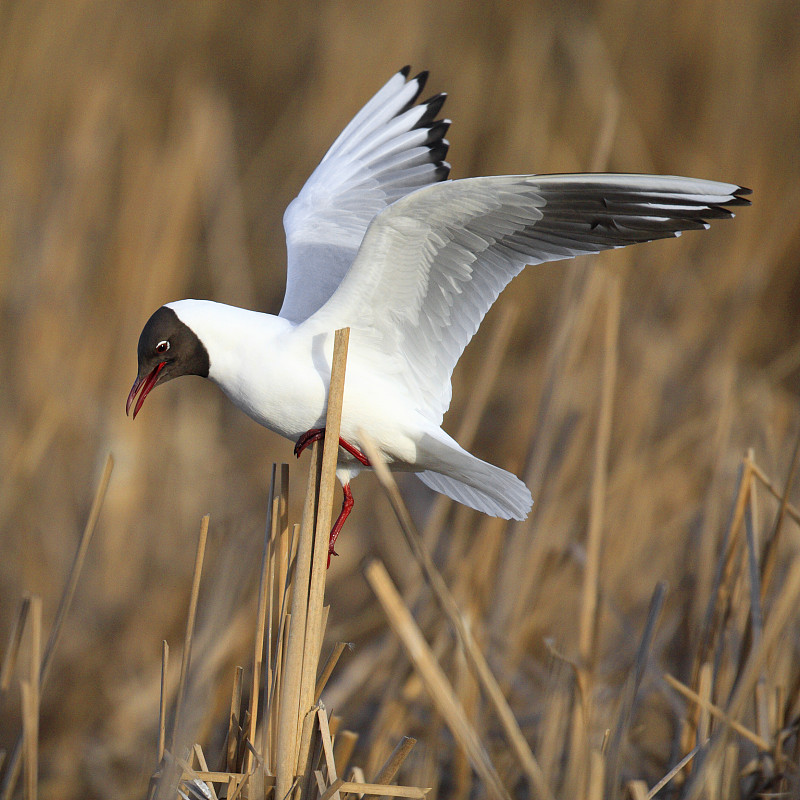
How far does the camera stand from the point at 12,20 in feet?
11.1

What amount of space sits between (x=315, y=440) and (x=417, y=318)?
1.16ft

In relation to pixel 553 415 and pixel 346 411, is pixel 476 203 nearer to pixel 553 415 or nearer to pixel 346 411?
pixel 346 411

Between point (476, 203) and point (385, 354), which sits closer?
point (476, 203)

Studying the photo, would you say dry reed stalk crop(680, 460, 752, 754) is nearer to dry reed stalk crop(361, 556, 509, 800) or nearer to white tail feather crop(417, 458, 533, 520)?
white tail feather crop(417, 458, 533, 520)

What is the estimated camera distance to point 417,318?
1.77 m

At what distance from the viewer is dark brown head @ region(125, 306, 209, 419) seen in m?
1.64

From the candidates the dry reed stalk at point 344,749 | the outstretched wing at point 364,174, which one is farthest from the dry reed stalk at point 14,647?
the outstretched wing at point 364,174

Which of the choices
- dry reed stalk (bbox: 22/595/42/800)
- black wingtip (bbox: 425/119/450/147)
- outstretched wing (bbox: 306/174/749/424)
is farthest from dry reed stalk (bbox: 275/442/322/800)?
black wingtip (bbox: 425/119/450/147)

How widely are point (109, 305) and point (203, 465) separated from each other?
68 cm

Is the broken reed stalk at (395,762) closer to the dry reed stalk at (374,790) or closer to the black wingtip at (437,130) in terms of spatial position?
the dry reed stalk at (374,790)

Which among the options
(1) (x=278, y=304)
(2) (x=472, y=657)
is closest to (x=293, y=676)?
(2) (x=472, y=657)

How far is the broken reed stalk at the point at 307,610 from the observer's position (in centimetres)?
134

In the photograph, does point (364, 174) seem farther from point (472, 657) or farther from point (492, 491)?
point (472, 657)

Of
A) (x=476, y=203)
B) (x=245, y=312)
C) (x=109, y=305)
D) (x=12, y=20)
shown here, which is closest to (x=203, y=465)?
(x=109, y=305)
